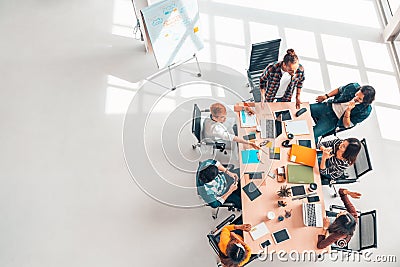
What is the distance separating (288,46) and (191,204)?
8.86 feet

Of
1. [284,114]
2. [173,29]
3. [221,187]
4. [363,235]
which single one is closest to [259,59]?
[284,114]

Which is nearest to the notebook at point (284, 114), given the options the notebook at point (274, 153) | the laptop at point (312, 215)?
the notebook at point (274, 153)

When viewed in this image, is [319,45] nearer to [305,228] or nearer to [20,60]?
[305,228]

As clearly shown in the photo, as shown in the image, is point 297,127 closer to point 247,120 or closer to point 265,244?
point 247,120

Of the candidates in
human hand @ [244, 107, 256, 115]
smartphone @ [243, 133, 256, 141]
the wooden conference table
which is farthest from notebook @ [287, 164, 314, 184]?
human hand @ [244, 107, 256, 115]

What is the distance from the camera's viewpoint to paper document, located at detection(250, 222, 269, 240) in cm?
365

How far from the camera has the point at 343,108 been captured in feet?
13.6

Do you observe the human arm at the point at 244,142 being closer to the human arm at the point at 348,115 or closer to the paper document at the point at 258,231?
the paper document at the point at 258,231

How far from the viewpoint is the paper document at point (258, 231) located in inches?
144

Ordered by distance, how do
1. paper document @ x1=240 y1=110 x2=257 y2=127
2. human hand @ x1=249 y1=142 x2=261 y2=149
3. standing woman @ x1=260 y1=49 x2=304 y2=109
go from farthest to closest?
paper document @ x1=240 y1=110 x2=257 y2=127 < human hand @ x1=249 y1=142 x2=261 y2=149 < standing woman @ x1=260 y1=49 x2=304 y2=109

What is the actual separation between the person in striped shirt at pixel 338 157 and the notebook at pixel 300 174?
0.47 feet

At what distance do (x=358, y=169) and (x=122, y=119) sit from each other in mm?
2888

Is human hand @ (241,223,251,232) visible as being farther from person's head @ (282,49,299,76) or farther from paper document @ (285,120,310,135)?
person's head @ (282,49,299,76)

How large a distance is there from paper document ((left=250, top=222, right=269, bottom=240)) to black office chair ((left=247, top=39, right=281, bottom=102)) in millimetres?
1389
